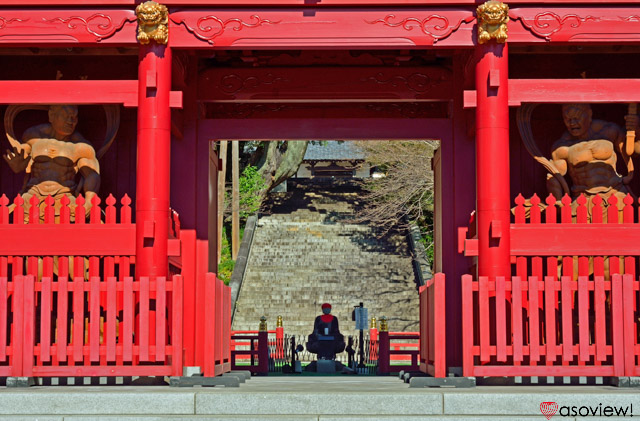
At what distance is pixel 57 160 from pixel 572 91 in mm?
5708

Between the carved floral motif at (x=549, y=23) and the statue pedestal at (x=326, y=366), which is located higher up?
the carved floral motif at (x=549, y=23)

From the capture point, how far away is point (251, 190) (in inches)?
1515

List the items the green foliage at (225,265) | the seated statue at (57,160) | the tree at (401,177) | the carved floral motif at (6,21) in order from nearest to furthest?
1. the carved floral motif at (6,21)
2. the seated statue at (57,160)
3. the tree at (401,177)
4. the green foliage at (225,265)

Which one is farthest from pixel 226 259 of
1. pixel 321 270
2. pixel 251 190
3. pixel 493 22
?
pixel 493 22

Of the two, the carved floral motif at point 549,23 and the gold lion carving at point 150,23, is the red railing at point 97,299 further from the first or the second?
the carved floral motif at point 549,23

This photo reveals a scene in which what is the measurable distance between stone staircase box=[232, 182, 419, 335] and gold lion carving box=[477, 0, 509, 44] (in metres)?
19.2

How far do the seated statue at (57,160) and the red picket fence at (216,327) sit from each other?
1996 millimetres

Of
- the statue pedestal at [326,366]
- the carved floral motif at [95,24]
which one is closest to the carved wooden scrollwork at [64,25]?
the carved floral motif at [95,24]

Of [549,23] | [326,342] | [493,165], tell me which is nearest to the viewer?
[493,165]

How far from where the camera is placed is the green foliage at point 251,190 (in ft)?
125

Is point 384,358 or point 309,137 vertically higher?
point 309,137

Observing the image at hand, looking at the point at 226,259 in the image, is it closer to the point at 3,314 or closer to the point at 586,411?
the point at 3,314

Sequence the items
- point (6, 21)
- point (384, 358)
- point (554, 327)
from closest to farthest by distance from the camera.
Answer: point (554, 327) < point (6, 21) < point (384, 358)

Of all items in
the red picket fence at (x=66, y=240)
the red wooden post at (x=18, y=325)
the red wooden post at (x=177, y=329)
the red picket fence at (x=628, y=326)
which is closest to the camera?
the red picket fence at (x=628, y=326)
